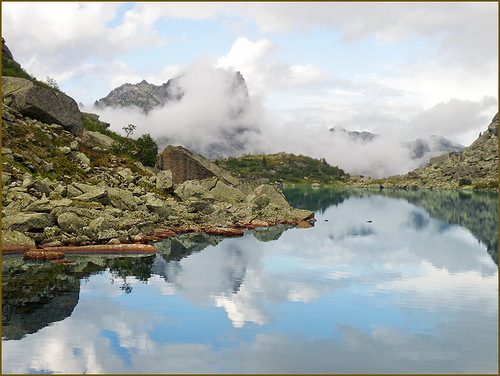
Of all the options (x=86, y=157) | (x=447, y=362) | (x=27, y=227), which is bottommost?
(x=447, y=362)

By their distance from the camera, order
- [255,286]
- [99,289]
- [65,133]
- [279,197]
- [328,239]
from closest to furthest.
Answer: [99,289]
[255,286]
[328,239]
[65,133]
[279,197]

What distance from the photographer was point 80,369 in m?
24.1

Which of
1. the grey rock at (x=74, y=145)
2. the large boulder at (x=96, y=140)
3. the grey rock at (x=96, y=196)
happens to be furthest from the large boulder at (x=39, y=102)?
the grey rock at (x=96, y=196)

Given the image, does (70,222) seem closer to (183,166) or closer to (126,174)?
(126,174)

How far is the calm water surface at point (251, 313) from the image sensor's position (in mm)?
25750

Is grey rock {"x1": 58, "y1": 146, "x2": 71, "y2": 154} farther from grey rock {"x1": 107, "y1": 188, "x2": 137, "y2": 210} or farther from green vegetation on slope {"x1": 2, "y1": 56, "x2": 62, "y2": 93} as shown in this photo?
green vegetation on slope {"x1": 2, "y1": 56, "x2": 62, "y2": 93}

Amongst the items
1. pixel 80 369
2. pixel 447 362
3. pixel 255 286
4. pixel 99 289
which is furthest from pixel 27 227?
pixel 447 362

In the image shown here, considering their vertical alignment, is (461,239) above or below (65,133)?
below

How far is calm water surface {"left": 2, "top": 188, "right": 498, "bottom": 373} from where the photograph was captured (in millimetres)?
25750

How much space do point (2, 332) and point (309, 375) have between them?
55.3 feet

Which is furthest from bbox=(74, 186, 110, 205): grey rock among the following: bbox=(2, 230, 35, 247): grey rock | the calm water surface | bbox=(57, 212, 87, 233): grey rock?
bbox=(2, 230, 35, 247): grey rock

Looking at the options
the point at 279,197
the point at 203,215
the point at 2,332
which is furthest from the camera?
the point at 279,197

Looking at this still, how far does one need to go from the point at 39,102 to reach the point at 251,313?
68.0 m

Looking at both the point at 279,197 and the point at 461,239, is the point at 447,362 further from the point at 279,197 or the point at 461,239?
the point at 279,197
